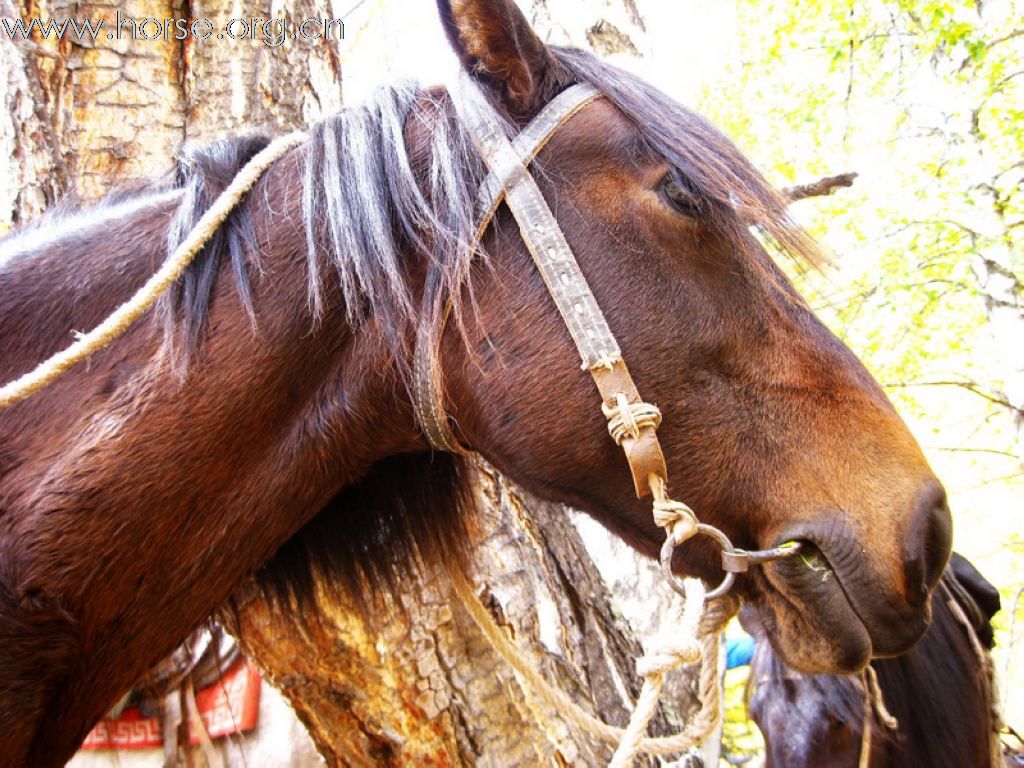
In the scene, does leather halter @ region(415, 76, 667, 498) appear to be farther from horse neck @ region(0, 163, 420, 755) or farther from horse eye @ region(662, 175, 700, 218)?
horse eye @ region(662, 175, 700, 218)

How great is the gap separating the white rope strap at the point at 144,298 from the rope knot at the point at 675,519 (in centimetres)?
99

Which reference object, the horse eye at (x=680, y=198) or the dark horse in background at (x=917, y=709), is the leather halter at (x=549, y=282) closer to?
the horse eye at (x=680, y=198)

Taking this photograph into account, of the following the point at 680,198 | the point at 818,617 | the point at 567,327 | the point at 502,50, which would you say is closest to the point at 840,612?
the point at 818,617

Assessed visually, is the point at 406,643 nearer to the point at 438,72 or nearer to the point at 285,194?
the point at 285,194

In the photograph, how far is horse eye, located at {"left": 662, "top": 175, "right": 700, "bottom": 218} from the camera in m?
1.40

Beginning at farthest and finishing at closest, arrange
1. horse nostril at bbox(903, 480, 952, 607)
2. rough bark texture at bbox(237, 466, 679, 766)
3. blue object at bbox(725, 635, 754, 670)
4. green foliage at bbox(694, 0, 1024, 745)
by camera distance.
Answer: green foliage at bbox(694, 0, 1024, 745) → blue object at bbox(725, 635, 754, 670) → rough bark texture at bbox(237, 466, 679, 766) → horse nostril at bbox(903, 480, 952, 607)

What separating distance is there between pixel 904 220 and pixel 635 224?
598 cm

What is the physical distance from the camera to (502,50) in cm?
143

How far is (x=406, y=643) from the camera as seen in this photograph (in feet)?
6.82

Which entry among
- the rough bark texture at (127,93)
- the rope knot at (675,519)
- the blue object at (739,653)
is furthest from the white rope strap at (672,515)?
the blue object at (739,653)

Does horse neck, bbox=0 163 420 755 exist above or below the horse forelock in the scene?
below

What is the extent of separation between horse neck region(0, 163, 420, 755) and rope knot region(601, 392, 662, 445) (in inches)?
17.3

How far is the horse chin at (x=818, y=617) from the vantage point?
4.14 ft

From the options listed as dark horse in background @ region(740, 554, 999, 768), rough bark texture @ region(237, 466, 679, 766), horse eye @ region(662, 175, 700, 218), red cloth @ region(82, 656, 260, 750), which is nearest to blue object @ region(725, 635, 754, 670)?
dark horse in background @ region(740, 554, 999, 768)
